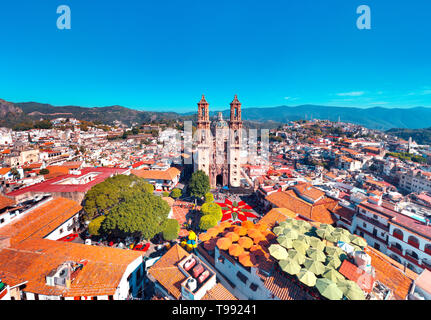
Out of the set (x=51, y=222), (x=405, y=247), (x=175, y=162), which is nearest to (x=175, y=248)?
(x=51, y=222)

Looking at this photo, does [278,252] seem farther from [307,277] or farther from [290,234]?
[290,234]

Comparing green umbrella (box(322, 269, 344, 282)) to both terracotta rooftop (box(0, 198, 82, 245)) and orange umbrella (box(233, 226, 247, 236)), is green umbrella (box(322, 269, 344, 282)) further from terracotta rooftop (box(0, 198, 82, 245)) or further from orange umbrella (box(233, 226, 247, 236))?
terracotta rooftop (box(0, 198, 82, 245))

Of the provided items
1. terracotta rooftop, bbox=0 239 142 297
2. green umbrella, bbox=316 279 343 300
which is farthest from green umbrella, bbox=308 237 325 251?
terracotta rooftop, bbox=0 239 142 297

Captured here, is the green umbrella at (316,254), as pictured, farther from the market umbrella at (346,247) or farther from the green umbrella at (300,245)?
the market umbrella at (346,247)

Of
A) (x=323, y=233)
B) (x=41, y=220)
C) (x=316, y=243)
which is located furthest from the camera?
(x=41, y=220)

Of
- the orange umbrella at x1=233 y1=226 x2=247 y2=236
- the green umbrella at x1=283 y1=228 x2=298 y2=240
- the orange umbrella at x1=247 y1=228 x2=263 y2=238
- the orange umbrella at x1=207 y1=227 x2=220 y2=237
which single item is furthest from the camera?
the orange umbrella at x1=207 y1=227 x2=220 y2=237

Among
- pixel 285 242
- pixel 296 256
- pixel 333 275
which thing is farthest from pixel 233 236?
pixel 333 275
